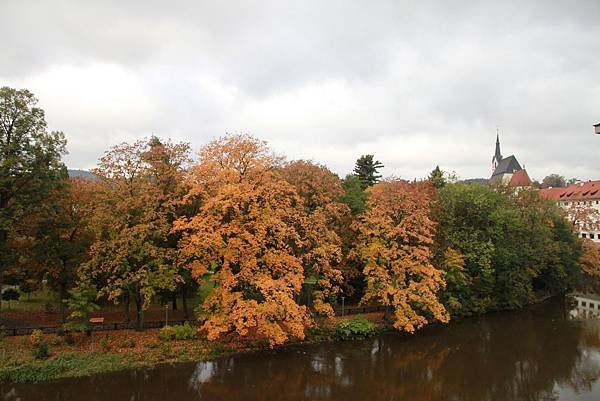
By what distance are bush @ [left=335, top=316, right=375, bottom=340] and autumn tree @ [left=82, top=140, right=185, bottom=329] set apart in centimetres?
1174

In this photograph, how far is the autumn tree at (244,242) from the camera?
77.5ft

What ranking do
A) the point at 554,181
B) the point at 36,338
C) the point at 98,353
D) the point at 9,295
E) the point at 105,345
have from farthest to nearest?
the point at 554,181 → the point at 9,295 → the point at 105,345 → the point at 98,353 → the point at 36,338

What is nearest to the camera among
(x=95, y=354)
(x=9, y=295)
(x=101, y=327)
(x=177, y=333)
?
(x=95, y=354)

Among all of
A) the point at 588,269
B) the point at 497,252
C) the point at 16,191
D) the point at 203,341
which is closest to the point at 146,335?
the point at 203,341

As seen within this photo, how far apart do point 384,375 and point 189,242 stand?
13.7 metres

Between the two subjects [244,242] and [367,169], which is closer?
[244,242]

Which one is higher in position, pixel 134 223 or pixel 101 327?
pixel 134 223

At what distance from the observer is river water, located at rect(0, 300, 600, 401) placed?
19.7 meters

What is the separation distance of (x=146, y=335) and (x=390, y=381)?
15.0m

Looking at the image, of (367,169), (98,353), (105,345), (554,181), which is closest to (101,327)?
(105,345)

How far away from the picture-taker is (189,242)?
83.4ft

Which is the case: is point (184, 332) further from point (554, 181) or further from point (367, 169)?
point (554, 181)

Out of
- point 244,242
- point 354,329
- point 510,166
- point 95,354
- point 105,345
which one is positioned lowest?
point 354,329

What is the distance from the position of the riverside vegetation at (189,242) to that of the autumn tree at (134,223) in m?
0.09
